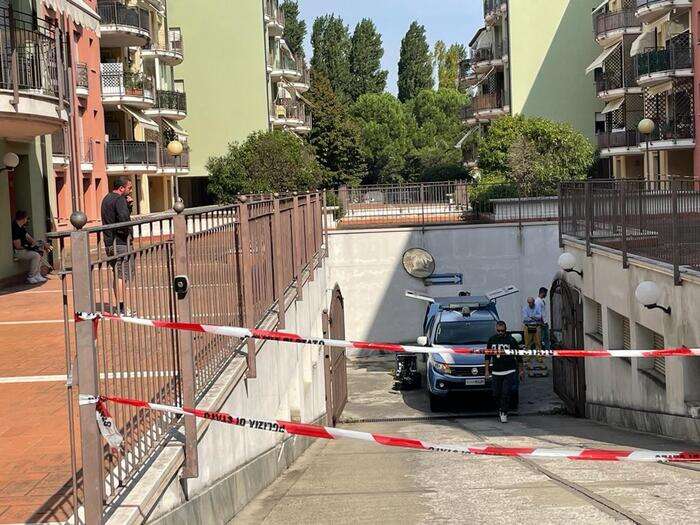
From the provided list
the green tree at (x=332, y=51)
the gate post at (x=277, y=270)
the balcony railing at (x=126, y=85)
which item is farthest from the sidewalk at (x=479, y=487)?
the green tree at (x=332, y=51)

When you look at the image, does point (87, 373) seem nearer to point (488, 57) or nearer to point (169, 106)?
point (169, 106)

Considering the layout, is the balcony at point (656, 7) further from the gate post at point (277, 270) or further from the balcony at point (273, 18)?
the gate post at point (277, 270)

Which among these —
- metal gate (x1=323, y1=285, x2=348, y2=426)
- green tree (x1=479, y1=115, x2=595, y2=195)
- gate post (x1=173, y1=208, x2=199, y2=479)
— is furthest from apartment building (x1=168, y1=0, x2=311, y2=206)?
gate post (x1=173, y1=208, x2=199, y2=479)

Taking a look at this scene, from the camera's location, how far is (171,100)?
191 feet

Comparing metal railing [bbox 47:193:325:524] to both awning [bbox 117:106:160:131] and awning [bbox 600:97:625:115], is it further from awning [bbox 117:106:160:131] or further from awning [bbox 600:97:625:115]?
awning [bbox 600:97:625:115]

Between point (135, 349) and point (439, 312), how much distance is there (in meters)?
18.4

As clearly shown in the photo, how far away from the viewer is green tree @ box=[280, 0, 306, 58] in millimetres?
102744

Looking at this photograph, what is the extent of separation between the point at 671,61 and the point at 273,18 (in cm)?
3219

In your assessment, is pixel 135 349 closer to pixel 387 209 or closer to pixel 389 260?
pixel 389 260

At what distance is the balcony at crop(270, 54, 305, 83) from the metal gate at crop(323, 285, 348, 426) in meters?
50.0

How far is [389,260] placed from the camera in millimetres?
33219

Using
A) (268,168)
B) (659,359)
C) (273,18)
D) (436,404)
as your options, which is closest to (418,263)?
(436,404)

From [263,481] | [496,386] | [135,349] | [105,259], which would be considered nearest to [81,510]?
[135,349]

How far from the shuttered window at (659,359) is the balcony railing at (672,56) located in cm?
3344
